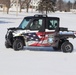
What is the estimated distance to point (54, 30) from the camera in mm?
14648

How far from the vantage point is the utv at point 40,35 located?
47.7 feet

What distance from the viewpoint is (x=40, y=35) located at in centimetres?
1456

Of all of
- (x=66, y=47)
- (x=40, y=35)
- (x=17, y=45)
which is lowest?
(x=66, y=47)

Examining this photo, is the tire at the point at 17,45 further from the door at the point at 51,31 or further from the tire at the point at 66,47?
the tire at the point at 66,47

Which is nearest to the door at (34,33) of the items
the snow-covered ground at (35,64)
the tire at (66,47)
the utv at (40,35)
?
the utv at (40,35)

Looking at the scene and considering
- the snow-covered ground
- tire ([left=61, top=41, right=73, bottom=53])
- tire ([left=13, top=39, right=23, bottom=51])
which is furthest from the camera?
tire ([left=61, top=41, right=73, bottom=53])

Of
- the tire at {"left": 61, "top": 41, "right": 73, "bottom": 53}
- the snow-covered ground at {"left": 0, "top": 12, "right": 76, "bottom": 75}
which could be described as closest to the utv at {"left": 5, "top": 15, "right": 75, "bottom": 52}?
the tire at {"left": 61, "top": 41, "right": 73, "bottom": 53}

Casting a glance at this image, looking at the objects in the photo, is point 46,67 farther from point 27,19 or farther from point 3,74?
point 27,19

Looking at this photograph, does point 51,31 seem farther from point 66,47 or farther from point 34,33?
point 66,47

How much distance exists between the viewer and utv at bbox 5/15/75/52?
14531 millimetres

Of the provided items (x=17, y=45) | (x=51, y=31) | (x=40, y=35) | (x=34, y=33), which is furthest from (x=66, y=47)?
(x=17, y=45)

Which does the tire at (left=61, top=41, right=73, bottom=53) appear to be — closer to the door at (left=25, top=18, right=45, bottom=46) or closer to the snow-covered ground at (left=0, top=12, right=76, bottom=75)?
the snow-covered ground at (left=0, top=12, right=76, bottom=75)

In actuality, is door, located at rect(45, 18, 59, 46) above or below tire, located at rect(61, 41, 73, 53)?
above

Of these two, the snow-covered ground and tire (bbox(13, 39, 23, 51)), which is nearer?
the snow-covered ground
